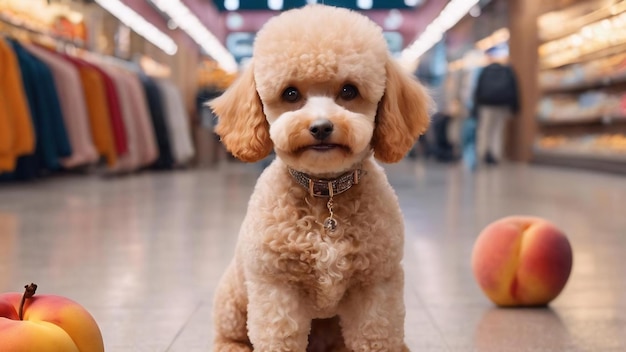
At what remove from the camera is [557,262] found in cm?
227

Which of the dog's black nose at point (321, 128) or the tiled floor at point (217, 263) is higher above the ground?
the dog's black nose at point (321, 128)

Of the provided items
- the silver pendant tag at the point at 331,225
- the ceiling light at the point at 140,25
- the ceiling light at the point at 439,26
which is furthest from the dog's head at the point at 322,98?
the ceiling light at the point at 439,26

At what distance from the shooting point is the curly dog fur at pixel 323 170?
4.75 feet

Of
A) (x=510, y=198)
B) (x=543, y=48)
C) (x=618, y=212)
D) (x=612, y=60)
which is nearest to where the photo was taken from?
(x=618, y=212)

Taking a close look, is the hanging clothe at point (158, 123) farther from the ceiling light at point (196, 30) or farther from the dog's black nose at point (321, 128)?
the dog's black nose at point (321, 128)

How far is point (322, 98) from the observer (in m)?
1.47

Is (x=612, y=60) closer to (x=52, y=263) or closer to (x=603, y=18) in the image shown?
(x=603, y=18)

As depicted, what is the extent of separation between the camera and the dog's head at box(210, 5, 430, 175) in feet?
4.66

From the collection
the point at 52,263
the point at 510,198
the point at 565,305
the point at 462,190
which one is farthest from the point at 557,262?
the point at 462,190

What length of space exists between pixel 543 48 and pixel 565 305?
10962mm

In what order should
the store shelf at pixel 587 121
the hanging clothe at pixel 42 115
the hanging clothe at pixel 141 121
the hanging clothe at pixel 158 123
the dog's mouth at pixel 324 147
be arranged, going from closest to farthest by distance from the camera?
the dog's mouth at pixel 324 147, the hanging clothe at pixel 42 115, the hanging clothe at pixel 141 121, the store shelf at pixel 587 121, the hanging clothe at pixel 158 123

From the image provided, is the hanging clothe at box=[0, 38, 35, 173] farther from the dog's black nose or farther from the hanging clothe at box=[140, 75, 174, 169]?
the dog's black nose

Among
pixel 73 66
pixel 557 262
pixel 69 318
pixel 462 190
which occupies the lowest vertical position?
pixel 462 190

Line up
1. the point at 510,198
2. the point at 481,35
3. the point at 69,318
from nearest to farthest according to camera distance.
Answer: the point at 69,318 < the point at 510,198 < the point at 481,35
